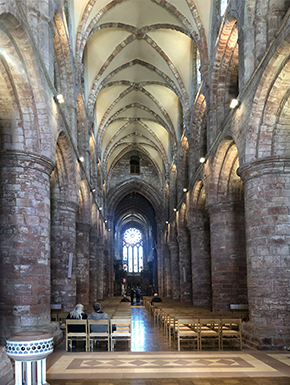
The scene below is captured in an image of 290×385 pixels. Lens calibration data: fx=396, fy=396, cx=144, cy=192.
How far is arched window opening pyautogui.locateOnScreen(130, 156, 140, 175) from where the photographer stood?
1500 inches

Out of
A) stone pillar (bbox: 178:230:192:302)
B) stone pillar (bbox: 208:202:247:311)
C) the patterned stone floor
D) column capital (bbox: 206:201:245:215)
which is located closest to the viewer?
the patterned stone floor

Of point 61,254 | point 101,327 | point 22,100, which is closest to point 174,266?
point 61,254

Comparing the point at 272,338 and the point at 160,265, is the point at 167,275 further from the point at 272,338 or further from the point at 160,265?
the point at 272,338

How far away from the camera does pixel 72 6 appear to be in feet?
51.2

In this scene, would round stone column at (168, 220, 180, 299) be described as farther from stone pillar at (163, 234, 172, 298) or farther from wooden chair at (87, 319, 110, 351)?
wooden chair at (87, 319, 110, 351)

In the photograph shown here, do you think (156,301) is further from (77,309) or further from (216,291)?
(77,309)

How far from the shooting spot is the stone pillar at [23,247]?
29.1ft

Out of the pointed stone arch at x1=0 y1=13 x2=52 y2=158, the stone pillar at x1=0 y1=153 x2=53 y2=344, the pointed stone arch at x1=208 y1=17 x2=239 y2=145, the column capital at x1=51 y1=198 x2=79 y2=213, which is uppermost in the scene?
the pointed stone arch at x1=208 y1=17 x2=239 y2=145

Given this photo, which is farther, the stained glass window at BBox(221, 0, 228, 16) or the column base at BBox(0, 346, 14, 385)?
the stained glass window at BBox(221, 0, 228, 16)

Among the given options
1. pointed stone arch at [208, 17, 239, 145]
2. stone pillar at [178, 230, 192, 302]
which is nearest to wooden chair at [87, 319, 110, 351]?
pointed stone arch at [208, 17, 239, 145]

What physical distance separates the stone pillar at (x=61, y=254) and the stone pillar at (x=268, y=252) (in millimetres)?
6644

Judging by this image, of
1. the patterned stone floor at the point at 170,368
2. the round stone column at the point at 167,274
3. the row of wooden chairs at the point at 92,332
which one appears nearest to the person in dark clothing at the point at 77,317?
the row of wooden chairs at the point at 92,332

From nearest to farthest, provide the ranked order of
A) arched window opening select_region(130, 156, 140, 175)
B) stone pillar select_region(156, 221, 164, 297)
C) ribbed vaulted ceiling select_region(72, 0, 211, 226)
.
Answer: ribbed vaulted ceiling select_region(72, 0, 211, 226), stone pillar select_region(156, 221, 164, 297), arched window opening select_region(130, 156, 140, 175)

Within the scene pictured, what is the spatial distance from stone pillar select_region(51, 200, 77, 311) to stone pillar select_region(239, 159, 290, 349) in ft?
21.8
